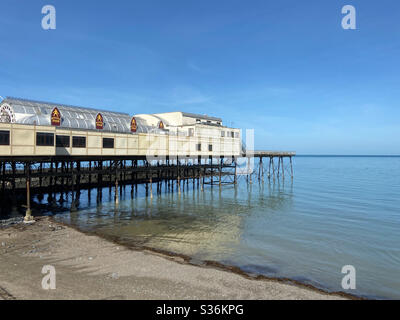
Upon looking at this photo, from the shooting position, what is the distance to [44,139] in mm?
23641

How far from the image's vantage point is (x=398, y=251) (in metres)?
19.8

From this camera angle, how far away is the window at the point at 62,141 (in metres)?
25.3

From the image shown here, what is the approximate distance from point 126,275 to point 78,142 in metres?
17.0

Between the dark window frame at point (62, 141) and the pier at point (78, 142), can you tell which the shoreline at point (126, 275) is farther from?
the dark window frame at point (62, 141)

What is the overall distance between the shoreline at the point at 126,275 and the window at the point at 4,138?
6.79 meters

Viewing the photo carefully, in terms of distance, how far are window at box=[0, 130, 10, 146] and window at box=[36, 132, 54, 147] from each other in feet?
6.78

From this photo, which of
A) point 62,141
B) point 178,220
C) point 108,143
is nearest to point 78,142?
point 62,141

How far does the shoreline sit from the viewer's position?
1188 centimetres

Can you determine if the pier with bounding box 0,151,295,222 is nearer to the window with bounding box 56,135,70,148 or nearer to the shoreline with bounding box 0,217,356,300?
the window with bounding box 56,135,70,148

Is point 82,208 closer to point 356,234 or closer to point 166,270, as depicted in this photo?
point 166,270

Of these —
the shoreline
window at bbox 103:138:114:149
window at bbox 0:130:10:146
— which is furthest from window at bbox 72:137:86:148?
the shoreline

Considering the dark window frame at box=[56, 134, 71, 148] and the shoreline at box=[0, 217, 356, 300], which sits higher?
the dark window frame at box=[56, 134, 71, 148]

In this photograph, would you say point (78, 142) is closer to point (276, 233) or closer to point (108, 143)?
point (108, 143)
